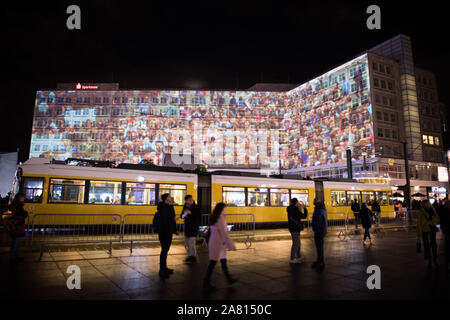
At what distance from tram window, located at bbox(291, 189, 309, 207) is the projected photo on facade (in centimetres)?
4549

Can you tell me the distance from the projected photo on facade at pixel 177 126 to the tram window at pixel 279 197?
4673cm

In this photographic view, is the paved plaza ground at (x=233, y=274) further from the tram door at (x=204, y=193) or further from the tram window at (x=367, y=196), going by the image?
the tram window at (x=367, y=196)

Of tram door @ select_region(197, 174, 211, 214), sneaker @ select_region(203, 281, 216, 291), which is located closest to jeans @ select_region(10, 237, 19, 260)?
sneaker @ select_region(203, 281, 216, 291)

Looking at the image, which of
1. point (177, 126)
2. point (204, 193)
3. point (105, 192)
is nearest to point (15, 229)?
point (105, 192)

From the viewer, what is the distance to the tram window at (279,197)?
19.3m

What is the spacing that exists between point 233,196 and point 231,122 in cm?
5399

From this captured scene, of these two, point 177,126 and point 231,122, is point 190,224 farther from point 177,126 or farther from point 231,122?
point 231,122

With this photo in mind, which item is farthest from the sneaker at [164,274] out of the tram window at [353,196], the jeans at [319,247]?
the tram window at [353,196]

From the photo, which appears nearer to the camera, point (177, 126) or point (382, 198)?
point (382, 198)

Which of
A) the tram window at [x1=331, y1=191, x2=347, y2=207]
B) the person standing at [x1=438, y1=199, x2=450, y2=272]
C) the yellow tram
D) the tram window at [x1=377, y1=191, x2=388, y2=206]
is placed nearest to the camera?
the person standing at [x1=438, y1=199, x2=450, y2=272]

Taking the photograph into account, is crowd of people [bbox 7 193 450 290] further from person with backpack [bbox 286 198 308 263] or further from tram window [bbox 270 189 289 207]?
tram window [bbox 270 189 289 207]

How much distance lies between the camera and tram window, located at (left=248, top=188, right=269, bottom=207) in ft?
60.8

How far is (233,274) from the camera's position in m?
7.34
